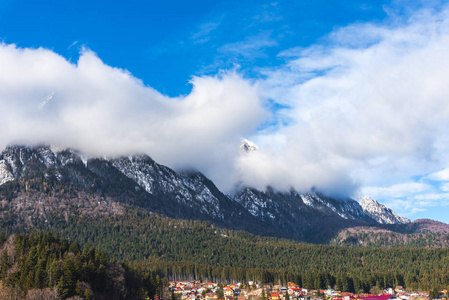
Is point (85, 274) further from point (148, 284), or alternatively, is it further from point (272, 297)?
point (272, 297)

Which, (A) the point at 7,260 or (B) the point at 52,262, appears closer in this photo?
(B) the point at 52,262

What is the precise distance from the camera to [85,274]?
11706 centimetres

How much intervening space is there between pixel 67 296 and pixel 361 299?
141m

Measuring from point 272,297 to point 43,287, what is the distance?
120082 millimetres

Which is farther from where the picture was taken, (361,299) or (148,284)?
(361,299)

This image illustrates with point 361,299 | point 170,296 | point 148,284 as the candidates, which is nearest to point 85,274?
point 148,284

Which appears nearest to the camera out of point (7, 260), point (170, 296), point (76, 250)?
point (7, 260)

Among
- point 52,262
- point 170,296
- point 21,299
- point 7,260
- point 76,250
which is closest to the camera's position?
point 21,299

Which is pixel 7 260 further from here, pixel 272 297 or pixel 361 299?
pixel 361 299

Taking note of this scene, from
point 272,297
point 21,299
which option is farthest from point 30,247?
point 272,297

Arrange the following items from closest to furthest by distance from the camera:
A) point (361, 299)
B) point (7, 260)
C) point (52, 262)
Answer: point (52, 262) < point (7, 260) < point (361, 299)

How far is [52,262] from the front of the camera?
112 m

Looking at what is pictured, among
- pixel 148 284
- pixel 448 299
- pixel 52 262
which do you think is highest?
pixel 52 262

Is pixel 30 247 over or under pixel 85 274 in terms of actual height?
over
